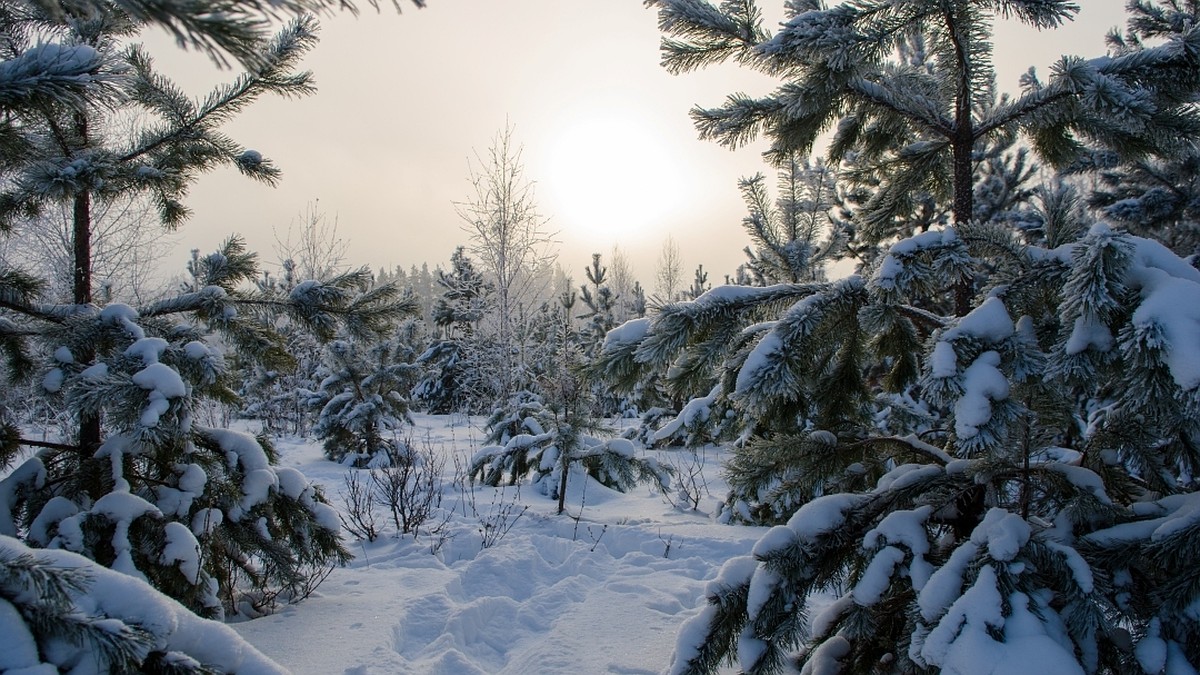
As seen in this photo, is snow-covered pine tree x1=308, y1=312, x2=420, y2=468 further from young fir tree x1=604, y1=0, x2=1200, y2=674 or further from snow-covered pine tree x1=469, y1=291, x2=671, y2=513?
young fir tree x1=604, y1=0, x2=1200, y2=674

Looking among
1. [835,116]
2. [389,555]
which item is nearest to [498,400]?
[389,555]

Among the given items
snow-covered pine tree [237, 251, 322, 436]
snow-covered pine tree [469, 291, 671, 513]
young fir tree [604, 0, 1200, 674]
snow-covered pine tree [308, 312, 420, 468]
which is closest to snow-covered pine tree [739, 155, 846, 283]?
snow-covered pine tree [469, 291, 671, 513]

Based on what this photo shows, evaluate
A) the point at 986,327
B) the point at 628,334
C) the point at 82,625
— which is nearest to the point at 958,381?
the point at 986,327

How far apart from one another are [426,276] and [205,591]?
94202 millimetres

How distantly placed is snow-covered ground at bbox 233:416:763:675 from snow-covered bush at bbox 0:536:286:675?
6.32 feet

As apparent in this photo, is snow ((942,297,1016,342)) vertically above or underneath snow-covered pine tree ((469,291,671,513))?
above

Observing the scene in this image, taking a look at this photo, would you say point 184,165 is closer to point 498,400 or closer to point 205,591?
point 205,591

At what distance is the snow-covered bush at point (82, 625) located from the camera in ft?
3.24

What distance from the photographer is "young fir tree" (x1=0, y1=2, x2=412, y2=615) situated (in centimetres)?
218

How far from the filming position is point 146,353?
7.54ft

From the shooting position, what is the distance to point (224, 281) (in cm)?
340

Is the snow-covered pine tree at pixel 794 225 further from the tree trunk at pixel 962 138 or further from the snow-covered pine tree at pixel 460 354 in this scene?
the snow-covered pine tree at pixel 460 354

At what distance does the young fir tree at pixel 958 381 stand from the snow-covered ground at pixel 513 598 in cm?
149

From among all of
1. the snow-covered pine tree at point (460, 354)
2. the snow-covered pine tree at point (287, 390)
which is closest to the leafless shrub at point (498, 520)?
the snow-covered pine tree at point (287, 390)
